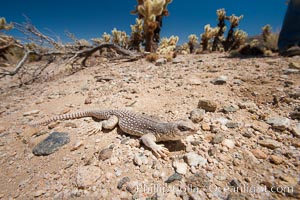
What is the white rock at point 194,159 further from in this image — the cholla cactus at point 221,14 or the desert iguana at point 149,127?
the cholla cactus at point 221,14

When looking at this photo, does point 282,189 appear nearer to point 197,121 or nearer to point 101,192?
point 197,121

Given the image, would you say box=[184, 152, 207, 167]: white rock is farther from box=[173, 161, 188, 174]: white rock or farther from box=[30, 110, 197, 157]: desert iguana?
box=[30, 110, 197, 157]: desert iguana

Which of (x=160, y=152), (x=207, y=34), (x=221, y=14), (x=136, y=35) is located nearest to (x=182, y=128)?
(x=160, y=152)

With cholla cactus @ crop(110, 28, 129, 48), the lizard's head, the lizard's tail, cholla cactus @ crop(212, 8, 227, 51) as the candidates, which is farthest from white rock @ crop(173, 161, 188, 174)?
cholla cactus @ crop(212, 8, 227, 51)

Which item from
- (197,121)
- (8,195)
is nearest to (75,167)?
(8,195)

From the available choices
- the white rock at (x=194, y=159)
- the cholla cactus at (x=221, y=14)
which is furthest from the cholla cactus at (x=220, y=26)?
the white rock at (x=194, y=159)

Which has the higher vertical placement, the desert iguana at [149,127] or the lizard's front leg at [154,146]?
the desert iguana at [149,127]
